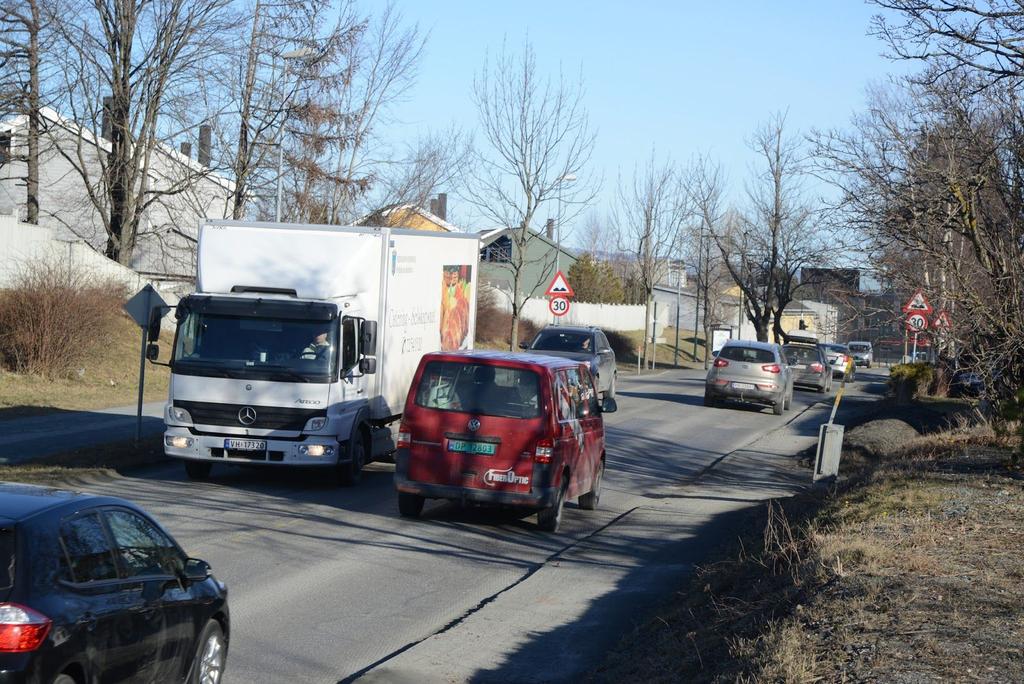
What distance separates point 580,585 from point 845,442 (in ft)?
40.0

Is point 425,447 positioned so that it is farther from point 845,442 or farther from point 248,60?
point 248,60

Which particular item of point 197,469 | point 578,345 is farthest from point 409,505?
point 578,345

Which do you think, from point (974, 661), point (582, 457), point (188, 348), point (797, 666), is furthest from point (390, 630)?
point (188, 348)

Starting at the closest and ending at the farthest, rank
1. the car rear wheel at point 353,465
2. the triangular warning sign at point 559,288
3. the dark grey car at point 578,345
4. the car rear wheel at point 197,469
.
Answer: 1. the car rear wheel at point 353,465
2. the car rear wheel at point 197,469
3. the dark grey car at point 578,345
4. the triangular warning sign at point 559,288

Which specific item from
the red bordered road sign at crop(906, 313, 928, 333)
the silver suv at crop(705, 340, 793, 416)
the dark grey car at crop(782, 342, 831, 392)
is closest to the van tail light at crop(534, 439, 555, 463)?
the red bordered road sign at crop(906, 313, 928, 333)

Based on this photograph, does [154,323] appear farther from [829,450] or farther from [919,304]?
[919,304]

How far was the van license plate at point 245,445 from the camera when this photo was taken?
577 inches

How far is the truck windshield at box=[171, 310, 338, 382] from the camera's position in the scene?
1472 centimetres

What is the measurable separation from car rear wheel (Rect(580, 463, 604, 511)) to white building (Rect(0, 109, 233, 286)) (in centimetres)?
2228

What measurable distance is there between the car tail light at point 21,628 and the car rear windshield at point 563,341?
2450cm

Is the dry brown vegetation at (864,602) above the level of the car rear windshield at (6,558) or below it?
below

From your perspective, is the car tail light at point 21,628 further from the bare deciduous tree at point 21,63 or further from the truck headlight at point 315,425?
the bare deciduous tree at point 21,63

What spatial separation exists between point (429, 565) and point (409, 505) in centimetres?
236

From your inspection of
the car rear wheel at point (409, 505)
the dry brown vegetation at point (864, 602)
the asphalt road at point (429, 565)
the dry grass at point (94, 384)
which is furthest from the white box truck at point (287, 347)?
the dry grass at point (94, 384)
